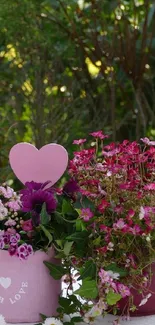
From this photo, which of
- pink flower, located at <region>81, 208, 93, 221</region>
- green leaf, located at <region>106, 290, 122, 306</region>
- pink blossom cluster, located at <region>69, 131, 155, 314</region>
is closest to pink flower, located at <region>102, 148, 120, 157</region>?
pink blossom cluster, located at <region>69, 131, 155, 314</region>

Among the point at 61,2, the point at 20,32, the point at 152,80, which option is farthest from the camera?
the point at 152,80

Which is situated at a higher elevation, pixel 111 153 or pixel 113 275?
pixel 111 153

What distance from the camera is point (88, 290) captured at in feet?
3.04

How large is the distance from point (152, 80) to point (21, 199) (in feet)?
8.22

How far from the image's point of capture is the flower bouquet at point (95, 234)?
0.95 meters

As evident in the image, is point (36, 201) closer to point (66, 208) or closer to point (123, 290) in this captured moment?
point (66, 208)

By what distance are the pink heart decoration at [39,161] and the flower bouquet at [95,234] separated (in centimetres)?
3

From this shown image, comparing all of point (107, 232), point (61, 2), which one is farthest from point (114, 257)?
point (61, 2)

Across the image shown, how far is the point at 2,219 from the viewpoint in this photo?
1.00m

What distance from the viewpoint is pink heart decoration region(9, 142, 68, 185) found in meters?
1.07

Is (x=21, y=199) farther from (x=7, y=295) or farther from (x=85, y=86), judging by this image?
(x=85, y=86)

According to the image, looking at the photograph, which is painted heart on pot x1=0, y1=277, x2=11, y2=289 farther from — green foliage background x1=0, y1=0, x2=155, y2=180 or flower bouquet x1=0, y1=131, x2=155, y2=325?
green foliage background x1=0, y1=0, x2=155, y2=180

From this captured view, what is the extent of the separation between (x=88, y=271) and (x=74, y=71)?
2.55 m

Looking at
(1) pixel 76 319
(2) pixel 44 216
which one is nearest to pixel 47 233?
(2) pixel 44 216
